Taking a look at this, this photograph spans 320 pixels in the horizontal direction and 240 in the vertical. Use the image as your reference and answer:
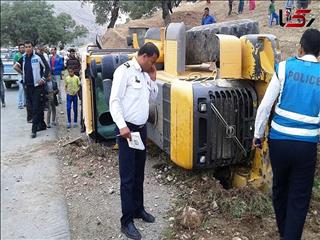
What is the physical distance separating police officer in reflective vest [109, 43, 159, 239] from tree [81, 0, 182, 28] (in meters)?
19.0

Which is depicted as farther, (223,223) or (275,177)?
(223,223)

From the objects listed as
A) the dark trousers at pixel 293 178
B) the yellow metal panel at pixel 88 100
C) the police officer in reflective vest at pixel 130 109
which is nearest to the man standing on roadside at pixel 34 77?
the yellow metal panel at pixel 88 100

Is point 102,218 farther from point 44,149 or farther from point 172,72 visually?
point 44,149

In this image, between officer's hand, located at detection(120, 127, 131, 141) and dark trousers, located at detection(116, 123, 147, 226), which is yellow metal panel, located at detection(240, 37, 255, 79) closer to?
dark trousers, located at detection(116, 123, 147, 226)

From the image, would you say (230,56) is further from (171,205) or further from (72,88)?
(72,88)

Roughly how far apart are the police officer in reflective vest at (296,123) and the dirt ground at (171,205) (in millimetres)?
647

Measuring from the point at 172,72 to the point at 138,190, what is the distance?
1774mm

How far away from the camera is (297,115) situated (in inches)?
126

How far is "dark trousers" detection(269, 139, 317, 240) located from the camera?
323cm

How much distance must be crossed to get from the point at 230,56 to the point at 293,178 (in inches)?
60.4

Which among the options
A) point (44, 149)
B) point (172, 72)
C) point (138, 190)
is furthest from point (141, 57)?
point (44, 149)

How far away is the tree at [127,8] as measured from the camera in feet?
77.3

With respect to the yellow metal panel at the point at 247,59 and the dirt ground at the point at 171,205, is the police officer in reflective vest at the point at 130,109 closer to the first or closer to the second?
the dirt ground at the point at 171,205

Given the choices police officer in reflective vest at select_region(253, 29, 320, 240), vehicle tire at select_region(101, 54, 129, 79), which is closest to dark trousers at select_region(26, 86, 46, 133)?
vehicle tire at select_region(101, 54, 129, 79)
